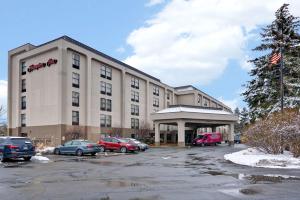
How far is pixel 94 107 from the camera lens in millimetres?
57375

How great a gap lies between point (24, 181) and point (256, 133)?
16.5 m

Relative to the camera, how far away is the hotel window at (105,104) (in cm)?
5923

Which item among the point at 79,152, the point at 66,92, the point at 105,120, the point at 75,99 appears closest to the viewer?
the point at 79,152

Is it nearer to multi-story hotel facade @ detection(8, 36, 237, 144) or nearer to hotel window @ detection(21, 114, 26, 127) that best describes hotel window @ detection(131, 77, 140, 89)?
multi-story hotel facade @ detection(8, 36, 237, 144)

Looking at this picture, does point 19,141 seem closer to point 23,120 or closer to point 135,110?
point 23,120

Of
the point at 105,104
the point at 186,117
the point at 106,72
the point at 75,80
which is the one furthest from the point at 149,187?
the point at 106,72

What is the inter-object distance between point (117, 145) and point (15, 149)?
1380cm

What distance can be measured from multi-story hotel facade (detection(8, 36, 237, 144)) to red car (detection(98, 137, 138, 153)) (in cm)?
1383

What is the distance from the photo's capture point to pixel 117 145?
36.4 meters

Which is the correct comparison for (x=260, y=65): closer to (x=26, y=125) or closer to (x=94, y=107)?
(x=94, y=107)

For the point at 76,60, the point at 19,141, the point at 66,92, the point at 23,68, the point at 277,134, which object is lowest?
the point at 19,141

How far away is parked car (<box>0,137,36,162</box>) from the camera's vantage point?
2352 cm


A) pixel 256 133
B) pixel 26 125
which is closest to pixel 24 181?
pixel 256 133

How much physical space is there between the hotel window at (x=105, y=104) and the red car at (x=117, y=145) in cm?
2203
